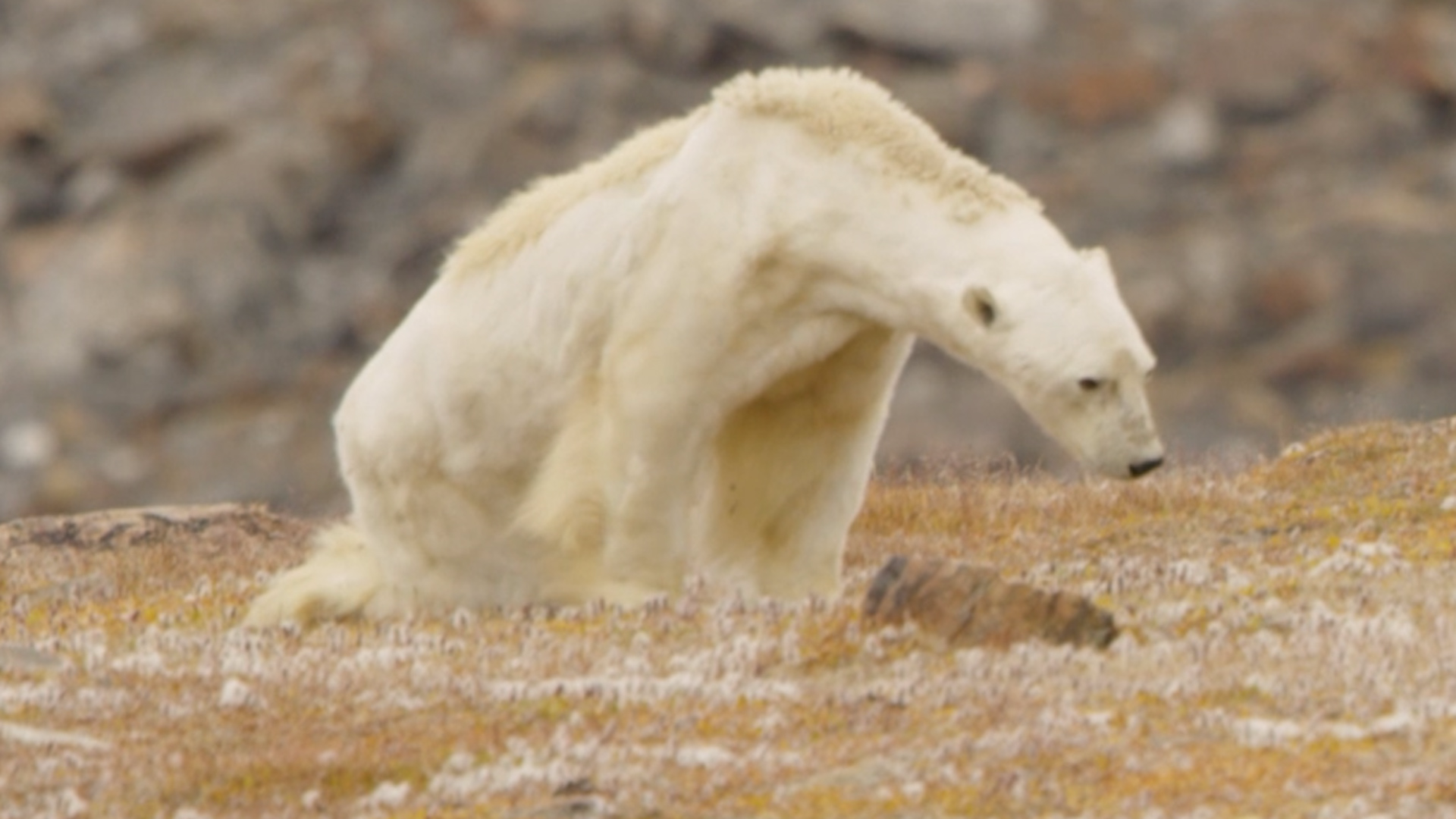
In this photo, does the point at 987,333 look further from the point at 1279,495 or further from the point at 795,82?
the point at 1279,495

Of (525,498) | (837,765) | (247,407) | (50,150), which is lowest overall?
(837,765)

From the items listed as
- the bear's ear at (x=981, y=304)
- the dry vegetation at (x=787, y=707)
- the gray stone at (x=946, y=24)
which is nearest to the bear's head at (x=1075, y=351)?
the bear's ear at (x=981, y=304)

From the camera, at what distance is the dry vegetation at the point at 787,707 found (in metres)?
10.8

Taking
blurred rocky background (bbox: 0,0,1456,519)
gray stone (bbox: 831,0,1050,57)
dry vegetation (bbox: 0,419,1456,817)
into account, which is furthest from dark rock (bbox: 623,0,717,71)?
dry vegetation (bbox: 0,419,1456,817)

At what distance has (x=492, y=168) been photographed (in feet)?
307

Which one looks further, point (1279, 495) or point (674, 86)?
point (674, 86)

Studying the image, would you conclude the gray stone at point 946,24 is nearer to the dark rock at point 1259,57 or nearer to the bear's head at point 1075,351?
the dark rock at point 1259,57

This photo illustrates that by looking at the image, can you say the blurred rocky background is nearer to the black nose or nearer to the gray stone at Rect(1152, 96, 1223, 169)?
the gray stone at Rect(1152, 96, 1223, 169)

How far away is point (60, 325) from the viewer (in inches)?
3324

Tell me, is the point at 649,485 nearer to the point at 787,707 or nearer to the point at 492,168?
the point at 787,707

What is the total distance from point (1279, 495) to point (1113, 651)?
631 centimetres

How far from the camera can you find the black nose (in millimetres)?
14477

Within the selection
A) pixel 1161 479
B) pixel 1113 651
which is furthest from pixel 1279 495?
pixel 1113 651

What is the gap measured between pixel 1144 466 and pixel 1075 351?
627 millimetres
